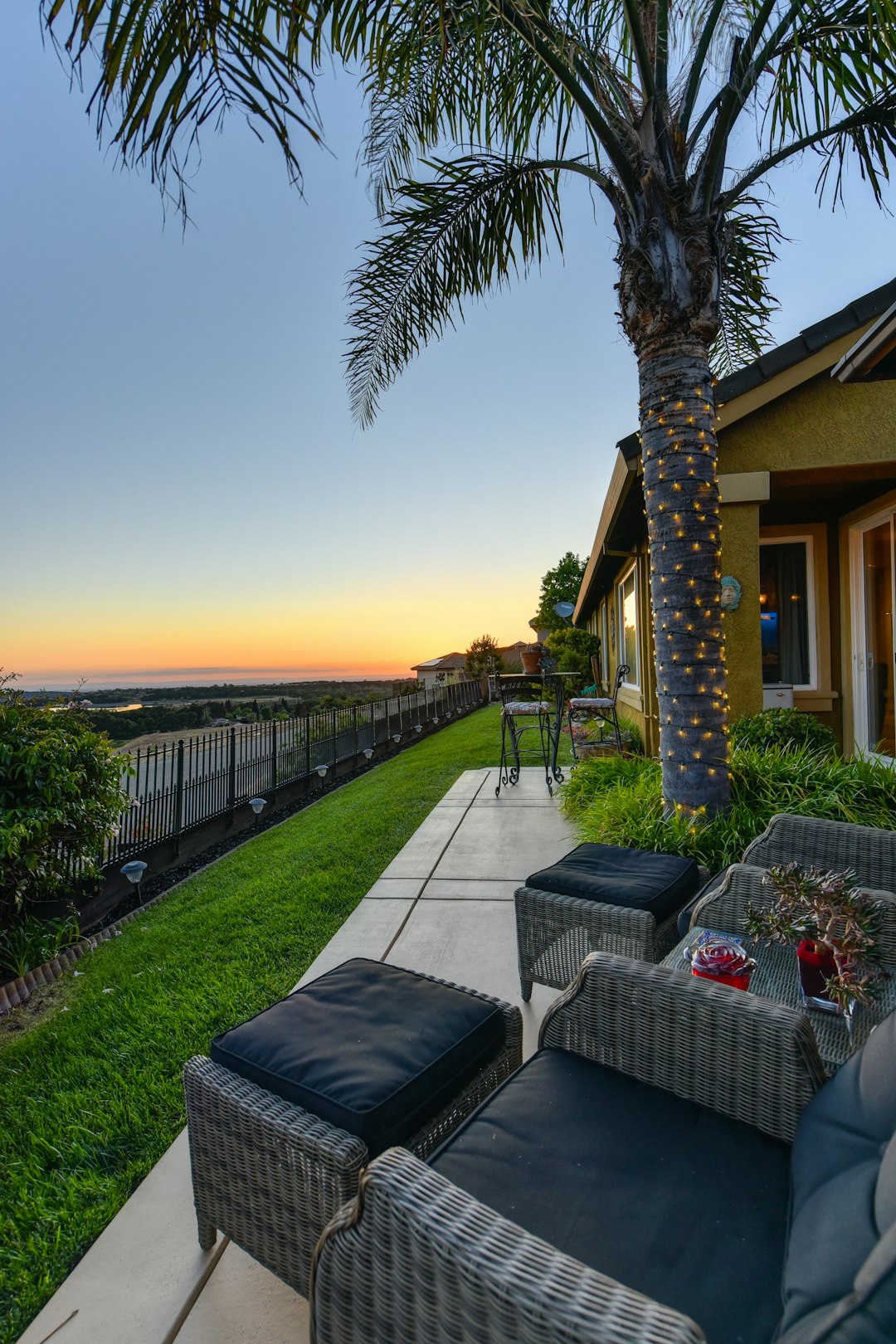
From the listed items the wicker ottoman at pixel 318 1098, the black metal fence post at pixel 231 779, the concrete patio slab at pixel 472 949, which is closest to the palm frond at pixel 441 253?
the black metal fence post at pixel 231 779

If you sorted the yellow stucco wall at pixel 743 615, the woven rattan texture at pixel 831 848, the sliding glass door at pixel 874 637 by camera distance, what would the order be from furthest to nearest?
the sliding glass door at pixel 874 637 < the yellow stucco wall at pixel 743 615 < the woven rattan texture at pixel 831 848

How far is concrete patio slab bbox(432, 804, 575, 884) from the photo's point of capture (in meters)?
4.66

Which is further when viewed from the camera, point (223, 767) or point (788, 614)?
point (788, 614)

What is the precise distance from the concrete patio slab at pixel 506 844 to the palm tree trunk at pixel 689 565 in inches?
50.2

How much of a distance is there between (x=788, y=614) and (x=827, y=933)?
637 centimetres

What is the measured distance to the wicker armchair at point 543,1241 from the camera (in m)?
0.77

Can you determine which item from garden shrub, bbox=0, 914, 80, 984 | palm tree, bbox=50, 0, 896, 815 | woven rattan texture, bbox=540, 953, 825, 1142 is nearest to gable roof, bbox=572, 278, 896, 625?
palm tree, bbox=50, 0, 896, 815

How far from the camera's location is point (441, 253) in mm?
5121

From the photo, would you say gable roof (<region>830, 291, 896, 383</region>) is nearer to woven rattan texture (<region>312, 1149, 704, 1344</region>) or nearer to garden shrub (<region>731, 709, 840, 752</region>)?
garden shrub (<region>731, 709, 840, 752</region>)

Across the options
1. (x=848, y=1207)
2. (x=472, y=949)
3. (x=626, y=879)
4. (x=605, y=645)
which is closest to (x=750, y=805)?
(x=626, y=879)

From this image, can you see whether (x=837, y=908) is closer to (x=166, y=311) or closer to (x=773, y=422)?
(x=773, y=422)

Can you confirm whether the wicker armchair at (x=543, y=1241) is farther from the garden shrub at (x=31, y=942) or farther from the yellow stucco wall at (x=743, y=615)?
the yellow stucco wall at (x=743, y=615)

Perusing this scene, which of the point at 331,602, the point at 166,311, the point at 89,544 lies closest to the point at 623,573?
the point at 166,311

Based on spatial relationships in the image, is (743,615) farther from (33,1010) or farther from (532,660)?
(33,1010)
